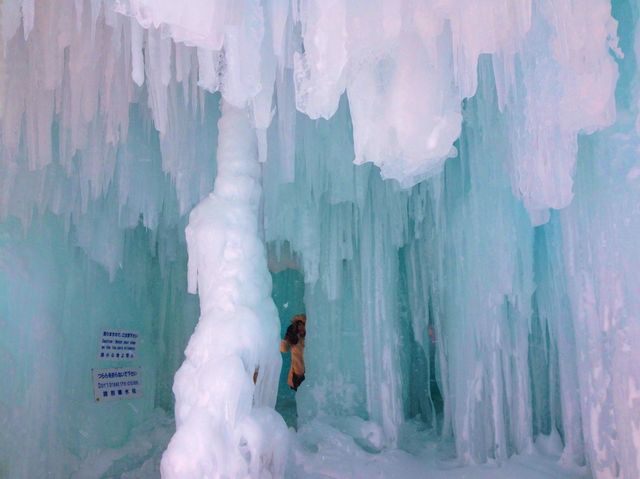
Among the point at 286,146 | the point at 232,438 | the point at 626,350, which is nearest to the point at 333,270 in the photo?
the point at 286,146

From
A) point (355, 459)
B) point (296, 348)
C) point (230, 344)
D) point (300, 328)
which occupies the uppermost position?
point (230, 344)

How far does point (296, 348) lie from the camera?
9.66 m

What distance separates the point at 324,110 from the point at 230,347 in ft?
5.91

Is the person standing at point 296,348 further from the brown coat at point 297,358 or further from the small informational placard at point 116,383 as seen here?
the small informational placard at point 116,383

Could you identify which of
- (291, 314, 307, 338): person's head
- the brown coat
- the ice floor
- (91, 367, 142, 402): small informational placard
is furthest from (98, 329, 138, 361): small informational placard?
(291, 314, 307, 338): person's head

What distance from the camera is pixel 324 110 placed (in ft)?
11.6

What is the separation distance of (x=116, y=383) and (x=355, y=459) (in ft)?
12.7

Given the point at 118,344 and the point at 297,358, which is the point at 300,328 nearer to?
the point at 297,358

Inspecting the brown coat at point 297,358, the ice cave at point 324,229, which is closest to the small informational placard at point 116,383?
the ice cave at point 324,229

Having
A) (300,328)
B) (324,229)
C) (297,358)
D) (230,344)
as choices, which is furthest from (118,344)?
(230,344)

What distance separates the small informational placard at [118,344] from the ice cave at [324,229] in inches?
1.5

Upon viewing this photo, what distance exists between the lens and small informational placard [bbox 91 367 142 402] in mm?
7327

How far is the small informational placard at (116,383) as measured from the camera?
24.0ft

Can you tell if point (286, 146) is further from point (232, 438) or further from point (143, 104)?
point (232, 438)
